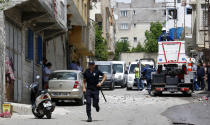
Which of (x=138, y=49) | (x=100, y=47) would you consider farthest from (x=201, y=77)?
(x=138, y=49)

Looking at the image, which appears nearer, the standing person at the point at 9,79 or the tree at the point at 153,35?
the standing person at the point at 9,79

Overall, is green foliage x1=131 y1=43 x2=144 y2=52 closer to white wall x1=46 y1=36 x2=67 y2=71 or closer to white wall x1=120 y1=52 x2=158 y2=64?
white wall x1=120 y1=52 x2=158 y2=64

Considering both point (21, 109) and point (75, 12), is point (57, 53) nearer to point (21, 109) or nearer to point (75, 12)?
point (75, 12)

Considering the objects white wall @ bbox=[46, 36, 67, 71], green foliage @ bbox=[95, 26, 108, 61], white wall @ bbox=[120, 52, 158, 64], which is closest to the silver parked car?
white wall @ bbox=[46, 36, 67, 71]

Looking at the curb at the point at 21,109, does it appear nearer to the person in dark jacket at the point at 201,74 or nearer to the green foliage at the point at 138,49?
the person in dark jacket at the point at 201,74

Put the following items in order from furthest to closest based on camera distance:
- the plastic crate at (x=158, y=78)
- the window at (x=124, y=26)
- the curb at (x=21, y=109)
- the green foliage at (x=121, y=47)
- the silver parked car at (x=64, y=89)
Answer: the window at (x=124, y=26), the green foliage at (x=121, y=47), the plastic crate at (x=158, y=78), the silver parked car at (x=64, y=89), the curb at (x=21, y=109)

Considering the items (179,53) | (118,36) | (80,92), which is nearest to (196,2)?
(179,53)

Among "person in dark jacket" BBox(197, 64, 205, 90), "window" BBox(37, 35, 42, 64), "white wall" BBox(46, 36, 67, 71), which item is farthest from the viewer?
"person in dark jacket" BBox(197, 64, 205, 90)

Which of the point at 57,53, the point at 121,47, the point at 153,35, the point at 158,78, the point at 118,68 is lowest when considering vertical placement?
the point at 158,78

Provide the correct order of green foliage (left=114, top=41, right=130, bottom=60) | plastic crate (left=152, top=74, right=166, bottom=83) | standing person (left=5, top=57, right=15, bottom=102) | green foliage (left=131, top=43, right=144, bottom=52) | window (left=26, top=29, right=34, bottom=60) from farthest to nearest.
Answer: green foliage (left=114, top=41, right=130, bottom=60)
green foliage (left=131, top=43, right=144, bottom=52)
plastic crate (left=152, top=74, right=166, bottom=83)
window (left=26, top=29, right=34, bottom=60)
standing person (left=5, top=57, right=15, bottom=102)

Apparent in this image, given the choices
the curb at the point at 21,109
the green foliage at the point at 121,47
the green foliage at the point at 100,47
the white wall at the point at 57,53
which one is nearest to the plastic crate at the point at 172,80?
the white wall at the point at 57,53

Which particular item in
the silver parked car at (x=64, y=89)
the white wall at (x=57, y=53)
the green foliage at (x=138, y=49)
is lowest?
the silver parked car at (x=64, y=89)

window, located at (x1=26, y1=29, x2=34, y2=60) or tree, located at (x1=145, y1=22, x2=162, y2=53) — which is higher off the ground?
tree, located at (x1=145, y1=22, x2=162, y2=53)

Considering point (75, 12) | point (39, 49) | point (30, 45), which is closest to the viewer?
point (30, 45)
